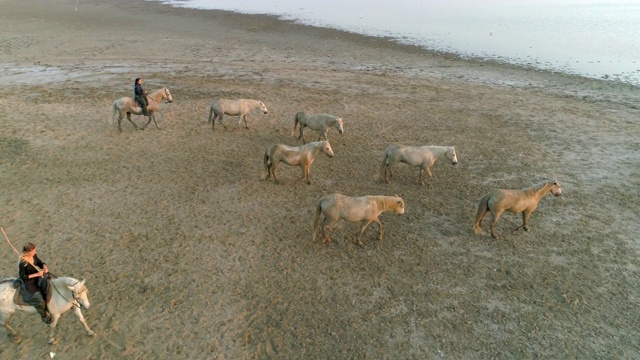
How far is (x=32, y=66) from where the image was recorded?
24.9 metres

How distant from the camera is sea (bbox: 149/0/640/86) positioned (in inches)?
1110

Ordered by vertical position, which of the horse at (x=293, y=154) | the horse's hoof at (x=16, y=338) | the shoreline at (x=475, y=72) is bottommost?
the horse's hoof at (x=16, y=338)

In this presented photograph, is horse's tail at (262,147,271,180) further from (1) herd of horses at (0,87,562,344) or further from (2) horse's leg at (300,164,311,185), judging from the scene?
(2) horse's leg at (300,164,311,185)

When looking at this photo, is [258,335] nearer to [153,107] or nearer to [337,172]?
[337,172]

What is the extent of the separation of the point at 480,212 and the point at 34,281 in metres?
9.25

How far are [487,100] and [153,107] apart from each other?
1565cm

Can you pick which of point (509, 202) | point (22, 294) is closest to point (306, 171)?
point (509, 202)

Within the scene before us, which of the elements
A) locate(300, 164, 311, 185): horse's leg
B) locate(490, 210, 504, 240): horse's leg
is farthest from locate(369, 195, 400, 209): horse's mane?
locate(300, 164, 311, 185): horse's leg

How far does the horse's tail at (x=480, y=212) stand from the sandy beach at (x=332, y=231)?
0.87 ft

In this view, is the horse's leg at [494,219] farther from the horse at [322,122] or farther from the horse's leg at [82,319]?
the horse's leg at [82,319]

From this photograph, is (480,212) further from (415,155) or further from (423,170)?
(423,170)

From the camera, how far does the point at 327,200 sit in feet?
31.0

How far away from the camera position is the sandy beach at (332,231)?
24.2ft

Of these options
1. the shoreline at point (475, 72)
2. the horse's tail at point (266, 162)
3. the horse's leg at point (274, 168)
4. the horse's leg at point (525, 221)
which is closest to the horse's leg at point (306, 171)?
the horse's leg at point (274, 168)
